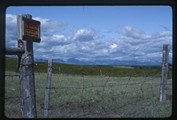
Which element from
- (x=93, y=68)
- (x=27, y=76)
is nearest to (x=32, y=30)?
(x=93, y=68)

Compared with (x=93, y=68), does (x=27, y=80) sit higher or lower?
lower

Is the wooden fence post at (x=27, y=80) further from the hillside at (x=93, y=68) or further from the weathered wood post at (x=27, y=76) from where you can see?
the hillside at (x=93, y=68)

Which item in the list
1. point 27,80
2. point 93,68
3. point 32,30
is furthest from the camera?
→ point 27,80

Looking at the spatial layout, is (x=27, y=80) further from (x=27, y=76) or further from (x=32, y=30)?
(x=32, y=30)

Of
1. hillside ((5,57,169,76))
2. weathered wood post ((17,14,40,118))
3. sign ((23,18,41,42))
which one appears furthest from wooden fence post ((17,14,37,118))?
sign ((23,18,41,42))

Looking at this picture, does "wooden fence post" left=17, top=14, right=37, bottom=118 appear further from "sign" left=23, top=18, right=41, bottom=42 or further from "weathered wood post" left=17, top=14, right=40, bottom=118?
"sign" left=23, top=18, right=41, bottom=42

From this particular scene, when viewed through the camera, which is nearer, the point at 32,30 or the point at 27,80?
the point at 32,30

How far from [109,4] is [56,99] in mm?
4356

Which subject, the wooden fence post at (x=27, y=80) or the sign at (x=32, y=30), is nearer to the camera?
the sign at (x=32, y=30)

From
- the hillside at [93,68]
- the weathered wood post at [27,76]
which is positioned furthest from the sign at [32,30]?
the hillside at [93,68]

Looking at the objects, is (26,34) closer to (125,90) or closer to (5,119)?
(5,119)

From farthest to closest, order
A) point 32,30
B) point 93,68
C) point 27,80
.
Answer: point 27,80 < point 93,68 < point 32,30

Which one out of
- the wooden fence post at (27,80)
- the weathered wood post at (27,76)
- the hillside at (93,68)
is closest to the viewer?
the hillside at (93,68)

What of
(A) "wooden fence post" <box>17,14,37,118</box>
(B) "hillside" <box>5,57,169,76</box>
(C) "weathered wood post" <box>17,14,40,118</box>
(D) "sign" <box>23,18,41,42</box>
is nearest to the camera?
(D) "sign" <box>23,18,41,42</box>
